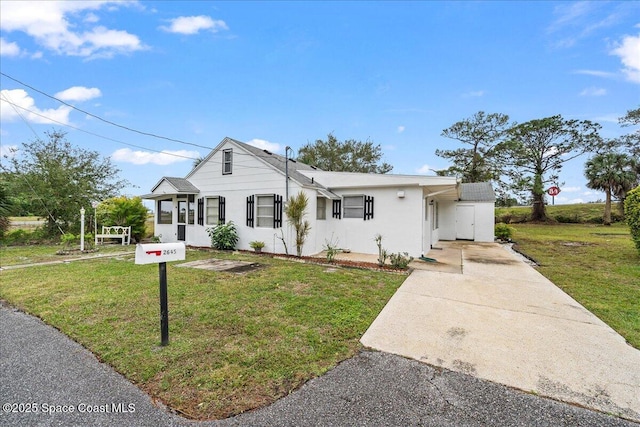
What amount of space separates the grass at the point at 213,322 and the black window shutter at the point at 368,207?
371 cm

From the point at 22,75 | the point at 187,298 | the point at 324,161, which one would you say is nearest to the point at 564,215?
the point at 324,161

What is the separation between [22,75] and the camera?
854 cm

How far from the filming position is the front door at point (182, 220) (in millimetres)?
12227

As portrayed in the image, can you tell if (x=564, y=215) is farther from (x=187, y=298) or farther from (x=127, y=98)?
(x=127, y=98)

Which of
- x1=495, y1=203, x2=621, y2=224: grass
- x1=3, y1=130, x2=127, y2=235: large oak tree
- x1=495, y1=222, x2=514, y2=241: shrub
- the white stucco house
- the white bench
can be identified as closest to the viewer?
the white stucco house

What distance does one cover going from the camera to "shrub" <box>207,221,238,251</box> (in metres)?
10.6

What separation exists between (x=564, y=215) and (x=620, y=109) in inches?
409

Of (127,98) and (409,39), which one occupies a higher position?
(409,39)

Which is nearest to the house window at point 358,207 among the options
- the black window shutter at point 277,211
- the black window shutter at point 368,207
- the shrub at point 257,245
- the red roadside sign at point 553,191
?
the black window shutter at point 368,207

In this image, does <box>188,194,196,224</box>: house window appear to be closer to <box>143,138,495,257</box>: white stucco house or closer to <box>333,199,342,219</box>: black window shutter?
<box>143,138,495,257</box>: white stucco house

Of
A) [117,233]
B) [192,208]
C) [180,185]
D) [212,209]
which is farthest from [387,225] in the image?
[117,233]

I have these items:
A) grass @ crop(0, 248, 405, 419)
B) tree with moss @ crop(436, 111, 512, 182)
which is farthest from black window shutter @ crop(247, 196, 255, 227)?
tree with moss @ crop(436, 111, 512, 182)

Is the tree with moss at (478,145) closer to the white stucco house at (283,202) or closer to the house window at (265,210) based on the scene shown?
the white stucco house at (283,202)

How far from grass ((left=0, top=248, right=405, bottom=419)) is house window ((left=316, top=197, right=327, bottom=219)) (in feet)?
13.1
